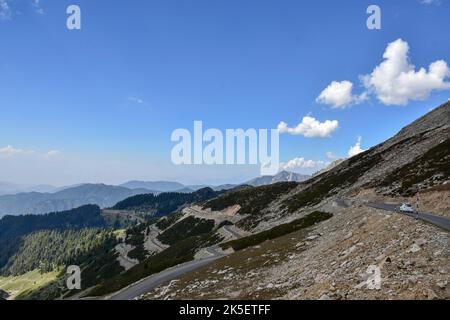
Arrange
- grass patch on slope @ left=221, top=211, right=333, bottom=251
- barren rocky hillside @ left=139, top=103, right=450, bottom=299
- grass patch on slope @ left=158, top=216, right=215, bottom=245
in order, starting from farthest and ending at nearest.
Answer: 1. grass patch on slope @ left=158, top=216, right=215, bottom=245
2. grass patch on slope @ left=221, top=211, right=333, bottom=251
3. barren rocky hillside @ left=139, top=103, right=450, bottom=299

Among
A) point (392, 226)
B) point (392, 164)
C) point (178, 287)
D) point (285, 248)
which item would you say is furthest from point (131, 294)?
point (392, 164)

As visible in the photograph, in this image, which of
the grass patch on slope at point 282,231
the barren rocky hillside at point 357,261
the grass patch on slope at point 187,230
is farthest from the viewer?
the grass patch on slope at point 187,230

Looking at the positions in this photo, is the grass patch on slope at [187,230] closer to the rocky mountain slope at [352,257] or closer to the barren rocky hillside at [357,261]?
the rocky mountain slope at [352,257]

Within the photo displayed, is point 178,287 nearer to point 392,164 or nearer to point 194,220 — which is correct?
point 392,164

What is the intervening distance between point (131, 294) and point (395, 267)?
35.9 m

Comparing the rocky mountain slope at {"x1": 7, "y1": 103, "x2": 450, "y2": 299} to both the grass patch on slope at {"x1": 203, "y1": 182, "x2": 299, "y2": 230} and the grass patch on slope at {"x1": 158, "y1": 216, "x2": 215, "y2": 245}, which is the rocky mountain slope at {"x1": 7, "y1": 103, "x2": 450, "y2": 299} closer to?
the grass patch on slope at {"x1": 203, "y1": 182, "x2": 299, "y2": 230}

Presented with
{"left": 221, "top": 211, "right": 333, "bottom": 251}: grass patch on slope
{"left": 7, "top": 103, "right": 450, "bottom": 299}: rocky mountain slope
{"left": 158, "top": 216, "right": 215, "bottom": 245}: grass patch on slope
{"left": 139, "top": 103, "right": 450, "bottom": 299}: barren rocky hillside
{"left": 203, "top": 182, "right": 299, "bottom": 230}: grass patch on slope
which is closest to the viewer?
{"left": 139, "top": 103, "right": 450, "bottom": 299}: barren rocky hillside

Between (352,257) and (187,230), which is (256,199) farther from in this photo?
(352,257)

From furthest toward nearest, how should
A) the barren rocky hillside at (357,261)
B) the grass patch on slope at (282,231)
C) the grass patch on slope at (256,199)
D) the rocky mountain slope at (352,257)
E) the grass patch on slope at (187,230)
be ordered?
the grass patch on slope at (187,230)
the grass patch on slope at (256,199)
the grass patch on slope at (282,231)
the rocky mountain slope at (352,257)
the barren rocky hillside at (357,261)

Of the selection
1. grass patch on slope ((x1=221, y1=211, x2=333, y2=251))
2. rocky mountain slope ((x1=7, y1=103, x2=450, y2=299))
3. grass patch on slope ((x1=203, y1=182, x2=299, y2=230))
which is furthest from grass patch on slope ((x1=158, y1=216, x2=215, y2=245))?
grass patch on slope ((x1=221, y1=211, x2=333, y2=251))

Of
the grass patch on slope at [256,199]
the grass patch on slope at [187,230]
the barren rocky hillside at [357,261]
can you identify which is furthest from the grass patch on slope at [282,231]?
the grass patch on slope at [187,230]

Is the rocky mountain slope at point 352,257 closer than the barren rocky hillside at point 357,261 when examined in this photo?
No

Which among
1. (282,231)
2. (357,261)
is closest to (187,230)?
(282,231)
